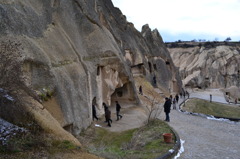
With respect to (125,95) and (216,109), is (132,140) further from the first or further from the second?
(216,109)

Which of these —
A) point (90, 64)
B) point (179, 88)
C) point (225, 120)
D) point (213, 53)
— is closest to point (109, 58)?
point (90, 64)

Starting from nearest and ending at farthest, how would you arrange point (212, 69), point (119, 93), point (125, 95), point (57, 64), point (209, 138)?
point (57, 64) < point (209, 138) < point (125, 95) < point (119, 93) < point (212, 69)

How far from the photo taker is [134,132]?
1312cm

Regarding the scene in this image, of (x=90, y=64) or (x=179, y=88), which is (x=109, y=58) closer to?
(x=90, y=64)

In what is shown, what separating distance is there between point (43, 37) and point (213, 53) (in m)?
61.6

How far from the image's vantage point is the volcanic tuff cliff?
6969mm

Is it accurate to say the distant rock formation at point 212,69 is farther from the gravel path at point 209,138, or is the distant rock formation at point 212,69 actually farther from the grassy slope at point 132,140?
the grassy slope at point 132,140

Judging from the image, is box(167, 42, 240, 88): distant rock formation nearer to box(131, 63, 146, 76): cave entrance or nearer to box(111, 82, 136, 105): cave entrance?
box(131, 63, 146, 76): cave entrance

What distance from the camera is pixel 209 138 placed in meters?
11.8

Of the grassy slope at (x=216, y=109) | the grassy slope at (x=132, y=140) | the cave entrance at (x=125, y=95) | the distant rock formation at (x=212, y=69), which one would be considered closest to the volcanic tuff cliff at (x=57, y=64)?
the cave entrance at (x=125, y=95)

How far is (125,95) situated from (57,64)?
10.9m

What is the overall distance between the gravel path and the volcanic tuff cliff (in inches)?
174

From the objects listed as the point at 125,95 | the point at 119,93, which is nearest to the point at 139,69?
the point at 119,93

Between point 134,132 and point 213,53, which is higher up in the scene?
point 213,53
